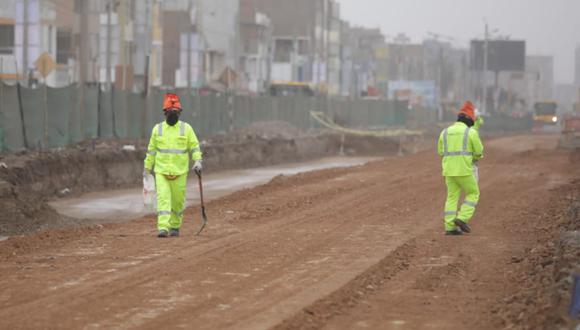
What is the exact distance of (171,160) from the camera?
54.9 feet

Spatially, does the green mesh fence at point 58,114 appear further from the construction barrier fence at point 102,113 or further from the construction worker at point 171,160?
the construction worker at point 171,160

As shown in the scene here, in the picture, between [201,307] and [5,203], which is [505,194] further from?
[201,307]

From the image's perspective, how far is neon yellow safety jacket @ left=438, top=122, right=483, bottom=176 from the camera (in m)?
17.6

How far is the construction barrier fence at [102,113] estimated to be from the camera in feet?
94.9

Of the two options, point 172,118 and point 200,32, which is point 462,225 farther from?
point 200,32

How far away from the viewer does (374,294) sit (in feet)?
38.3

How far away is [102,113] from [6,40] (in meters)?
34.4

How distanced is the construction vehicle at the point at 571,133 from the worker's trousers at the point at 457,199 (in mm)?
32104

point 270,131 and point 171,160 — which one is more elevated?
point 171,160

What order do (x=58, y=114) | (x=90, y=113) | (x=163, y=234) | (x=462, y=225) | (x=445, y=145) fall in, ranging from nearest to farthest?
(x=163, y=234)
(x=462, y=225)
(x=445, y=145)
(x=58, y=114)
(x=90, y=113)

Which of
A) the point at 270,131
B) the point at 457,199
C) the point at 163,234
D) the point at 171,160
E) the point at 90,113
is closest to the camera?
the point at 163,234

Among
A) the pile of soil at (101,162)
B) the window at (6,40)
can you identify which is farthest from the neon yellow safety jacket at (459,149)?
the window at (6,40)

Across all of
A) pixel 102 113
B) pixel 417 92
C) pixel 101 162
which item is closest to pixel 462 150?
pixel 101 162

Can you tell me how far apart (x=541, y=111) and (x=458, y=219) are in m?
104
